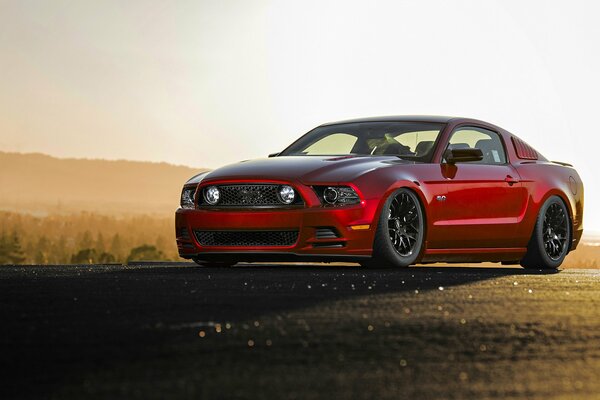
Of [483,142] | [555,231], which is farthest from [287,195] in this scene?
[555,231]

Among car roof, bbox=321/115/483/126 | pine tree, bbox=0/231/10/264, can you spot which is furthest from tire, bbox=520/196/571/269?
pine tree, bbox=0/231/10/264

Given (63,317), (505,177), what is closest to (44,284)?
(63,317)

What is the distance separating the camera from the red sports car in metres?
11.8

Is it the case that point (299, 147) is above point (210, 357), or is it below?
above

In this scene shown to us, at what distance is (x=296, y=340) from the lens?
5.93m

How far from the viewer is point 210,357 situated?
17.7 feet

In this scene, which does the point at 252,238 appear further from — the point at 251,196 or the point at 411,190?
the point at 411,190

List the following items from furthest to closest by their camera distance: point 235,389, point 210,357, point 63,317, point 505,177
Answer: point 505,177 < point 63,317 < point 210,357 < point 235,389

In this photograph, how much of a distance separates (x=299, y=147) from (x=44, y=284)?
5381 mm

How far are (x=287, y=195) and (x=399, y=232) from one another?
3.98ft

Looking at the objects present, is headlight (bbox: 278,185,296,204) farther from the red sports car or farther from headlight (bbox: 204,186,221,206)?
headlight (bbox: 204,186,221,206)

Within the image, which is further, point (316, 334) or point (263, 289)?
point (263, 289)

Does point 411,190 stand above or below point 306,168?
below

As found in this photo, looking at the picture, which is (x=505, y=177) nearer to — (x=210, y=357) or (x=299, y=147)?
(x=299, y=147)
